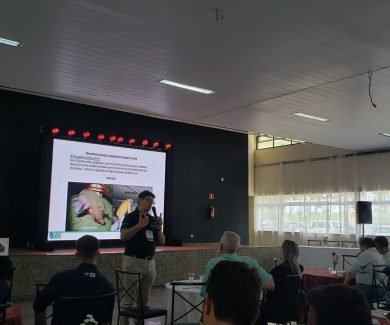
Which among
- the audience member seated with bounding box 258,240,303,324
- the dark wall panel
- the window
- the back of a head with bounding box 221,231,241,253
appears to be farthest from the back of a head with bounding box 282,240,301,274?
the window

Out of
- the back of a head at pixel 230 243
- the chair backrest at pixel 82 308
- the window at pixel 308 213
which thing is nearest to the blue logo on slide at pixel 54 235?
the back of a head at pixel 230 243

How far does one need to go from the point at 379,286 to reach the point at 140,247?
2.82 m

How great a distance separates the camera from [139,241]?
4.28 meters

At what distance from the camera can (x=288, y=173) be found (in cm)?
1348

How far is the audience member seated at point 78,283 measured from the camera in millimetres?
2500

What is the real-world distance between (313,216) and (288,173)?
5.23 feet

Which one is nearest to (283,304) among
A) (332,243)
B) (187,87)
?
(187,87)

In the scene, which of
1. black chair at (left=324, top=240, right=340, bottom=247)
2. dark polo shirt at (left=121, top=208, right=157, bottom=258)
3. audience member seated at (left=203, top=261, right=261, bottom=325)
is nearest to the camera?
audience member seated at (left=203, top=261, right=261, bottom=325)

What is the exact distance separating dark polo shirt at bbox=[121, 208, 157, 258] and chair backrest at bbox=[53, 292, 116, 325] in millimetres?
1623

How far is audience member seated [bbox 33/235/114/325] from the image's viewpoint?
250 cm

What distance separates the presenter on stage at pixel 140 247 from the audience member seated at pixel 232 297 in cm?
295

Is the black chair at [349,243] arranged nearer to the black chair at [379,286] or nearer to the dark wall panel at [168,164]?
the dark wall panel at [168,164]

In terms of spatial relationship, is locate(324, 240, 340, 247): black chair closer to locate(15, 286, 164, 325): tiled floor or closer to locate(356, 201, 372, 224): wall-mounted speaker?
locate(356, 201, 372, 224): wall-mounted speaker

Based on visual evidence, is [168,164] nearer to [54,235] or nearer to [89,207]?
[89,207]
